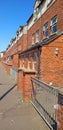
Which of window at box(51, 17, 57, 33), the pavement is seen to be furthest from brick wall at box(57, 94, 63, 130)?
window at box(51, 17, 57, 33)

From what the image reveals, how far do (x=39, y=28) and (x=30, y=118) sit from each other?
1640 centimetres

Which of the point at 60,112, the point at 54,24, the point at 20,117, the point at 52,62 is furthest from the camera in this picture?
the point at 54,24

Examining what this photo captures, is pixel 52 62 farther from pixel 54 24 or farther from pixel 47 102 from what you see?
pixel 47 102

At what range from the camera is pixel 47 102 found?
28.1 feet

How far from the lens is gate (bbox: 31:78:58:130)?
6942mm

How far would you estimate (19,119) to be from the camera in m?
8.28

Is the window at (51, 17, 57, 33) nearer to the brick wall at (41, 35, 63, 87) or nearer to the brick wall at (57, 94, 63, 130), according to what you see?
the brick wall at (41, 35, 63, 87)

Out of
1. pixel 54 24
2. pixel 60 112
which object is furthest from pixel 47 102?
pixel 54 24

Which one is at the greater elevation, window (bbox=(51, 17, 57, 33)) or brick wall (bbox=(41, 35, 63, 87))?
window (bbox=(51, 17, 57, 33))

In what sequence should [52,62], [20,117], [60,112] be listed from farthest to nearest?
1. [52,62]
2. [20,117]
3. [60,112]

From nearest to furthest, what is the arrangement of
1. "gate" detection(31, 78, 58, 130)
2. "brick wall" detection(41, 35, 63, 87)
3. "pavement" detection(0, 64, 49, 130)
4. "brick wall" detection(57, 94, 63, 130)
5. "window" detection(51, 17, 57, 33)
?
"brick wall" detection(57, 94, 63, 130) → "gate" detection(31, 78, 58, 130) → "pavement" detection(0, 64, 49, 130) → "brick wall" detection(41, 35, 63, 87) → "window" detection(51, 17, 57, 33)

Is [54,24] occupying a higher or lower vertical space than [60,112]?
higher

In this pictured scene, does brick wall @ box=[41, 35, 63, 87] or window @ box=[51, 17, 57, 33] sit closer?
brick wall @ box=[41, 35, 63, 87]

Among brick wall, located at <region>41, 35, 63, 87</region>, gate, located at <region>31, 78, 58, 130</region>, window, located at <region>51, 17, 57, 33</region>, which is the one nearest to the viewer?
gate, located at <region>31, 78, 58, 130</region>
